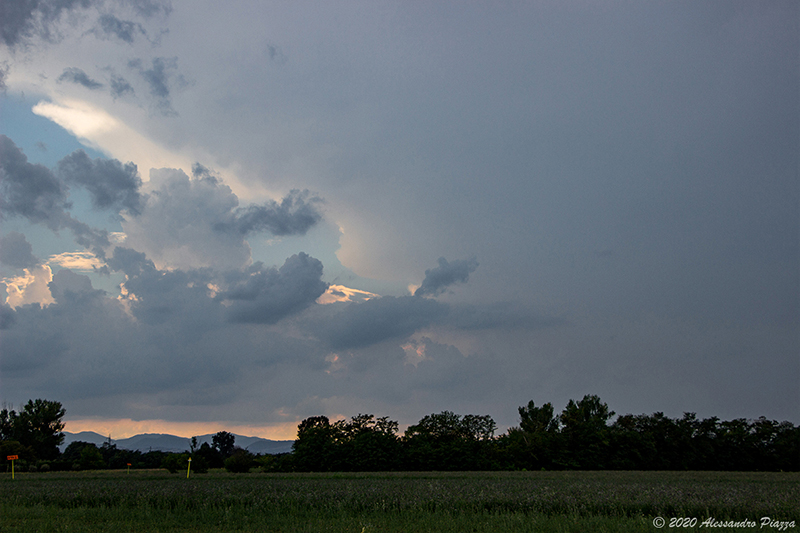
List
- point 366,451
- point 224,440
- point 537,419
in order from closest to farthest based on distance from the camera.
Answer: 1. point 366,451
2. point 537,419
3. point 224,440

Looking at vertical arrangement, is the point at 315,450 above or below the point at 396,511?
below

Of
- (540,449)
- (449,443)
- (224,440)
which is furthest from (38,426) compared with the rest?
(540,449)

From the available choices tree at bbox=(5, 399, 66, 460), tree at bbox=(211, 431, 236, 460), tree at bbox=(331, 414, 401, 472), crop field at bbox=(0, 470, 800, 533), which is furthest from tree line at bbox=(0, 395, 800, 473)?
tree at bbox=(211, 431, 236, 460)

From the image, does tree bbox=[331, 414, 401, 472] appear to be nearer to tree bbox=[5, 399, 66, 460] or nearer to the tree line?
the tree line

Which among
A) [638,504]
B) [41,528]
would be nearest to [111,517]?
[41,528]

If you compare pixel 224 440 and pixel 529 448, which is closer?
pixel 529 448

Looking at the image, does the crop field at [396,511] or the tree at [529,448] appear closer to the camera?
the crop field at [396,511]

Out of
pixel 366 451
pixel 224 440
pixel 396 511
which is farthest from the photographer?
pixel 224 440

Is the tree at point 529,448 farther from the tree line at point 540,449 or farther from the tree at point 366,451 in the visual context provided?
the tree at point 366,451

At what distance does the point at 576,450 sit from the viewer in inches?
2936

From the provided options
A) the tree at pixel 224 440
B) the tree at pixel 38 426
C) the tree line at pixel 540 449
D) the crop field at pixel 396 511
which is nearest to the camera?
the crop field at pixel 396 511

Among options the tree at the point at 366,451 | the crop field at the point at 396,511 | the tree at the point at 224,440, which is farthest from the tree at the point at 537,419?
the tree at the point at 224,440

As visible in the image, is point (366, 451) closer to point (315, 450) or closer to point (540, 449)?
point (315, 450)

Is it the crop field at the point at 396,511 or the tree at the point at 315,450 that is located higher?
the crop field at the point at 396,511
